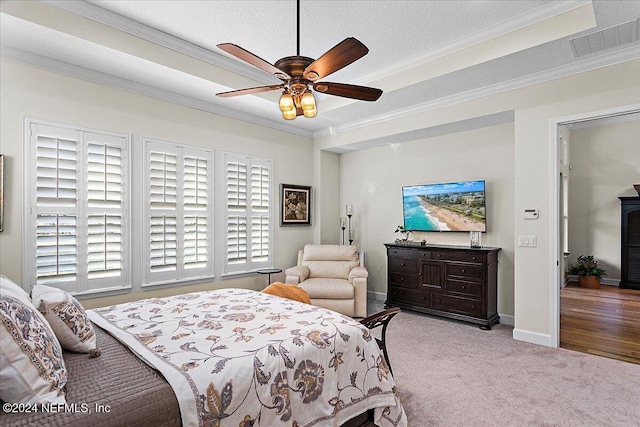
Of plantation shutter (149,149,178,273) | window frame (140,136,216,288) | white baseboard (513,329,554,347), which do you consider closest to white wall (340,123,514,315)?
white baseboard (513,329,554,347)

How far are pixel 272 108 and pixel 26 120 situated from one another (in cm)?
259

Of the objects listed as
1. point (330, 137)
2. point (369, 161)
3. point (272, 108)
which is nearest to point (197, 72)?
point (272, 108)

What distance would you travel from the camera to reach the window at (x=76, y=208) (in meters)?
3.16

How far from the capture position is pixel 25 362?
122 centimetres

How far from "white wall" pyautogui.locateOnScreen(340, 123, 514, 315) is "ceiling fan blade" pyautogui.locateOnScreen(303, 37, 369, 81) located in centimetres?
316

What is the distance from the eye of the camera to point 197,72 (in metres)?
3.63

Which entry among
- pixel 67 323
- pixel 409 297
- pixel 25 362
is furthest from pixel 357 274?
pixel 25 362

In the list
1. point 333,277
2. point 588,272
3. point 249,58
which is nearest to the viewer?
point 249,58

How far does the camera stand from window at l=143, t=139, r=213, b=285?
3922 millimetres

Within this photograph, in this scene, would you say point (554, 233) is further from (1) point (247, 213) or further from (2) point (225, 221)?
(2) point (225, 221)

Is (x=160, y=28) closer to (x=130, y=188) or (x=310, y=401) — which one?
(x=130, y=188)

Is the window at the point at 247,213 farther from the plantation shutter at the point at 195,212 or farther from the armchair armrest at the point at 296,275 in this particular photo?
the armchair armrest at the point at 296,275

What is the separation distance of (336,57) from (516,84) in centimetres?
266

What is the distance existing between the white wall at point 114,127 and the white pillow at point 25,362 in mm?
2302
